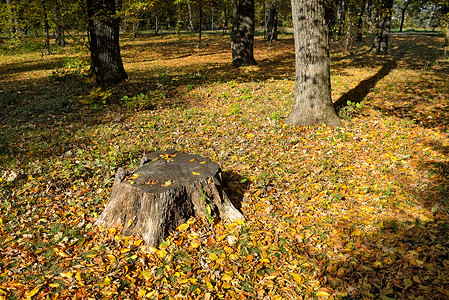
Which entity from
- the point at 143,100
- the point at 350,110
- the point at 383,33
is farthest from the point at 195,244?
the point at 383,33

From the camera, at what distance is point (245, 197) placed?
4.46 metres

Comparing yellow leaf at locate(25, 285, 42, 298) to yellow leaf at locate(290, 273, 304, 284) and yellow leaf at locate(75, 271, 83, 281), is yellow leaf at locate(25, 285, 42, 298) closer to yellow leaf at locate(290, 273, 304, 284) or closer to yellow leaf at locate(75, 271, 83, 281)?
yellow leaf at locate(75, 271, 83, 281)

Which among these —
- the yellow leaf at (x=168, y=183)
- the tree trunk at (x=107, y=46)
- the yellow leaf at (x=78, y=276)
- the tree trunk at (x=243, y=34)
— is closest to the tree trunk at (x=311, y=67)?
the yellow leaf at (x=168, y=183)

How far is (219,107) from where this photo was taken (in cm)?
813

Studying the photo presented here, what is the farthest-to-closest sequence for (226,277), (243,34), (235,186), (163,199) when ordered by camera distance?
(243,34)
(235,186)
(163,199)
(226,277)

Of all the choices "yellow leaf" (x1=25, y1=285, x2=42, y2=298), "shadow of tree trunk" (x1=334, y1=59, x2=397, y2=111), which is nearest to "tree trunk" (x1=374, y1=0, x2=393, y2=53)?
"shadow of tree trunk" (x1=334, y1=59, x2=397, y2=111)

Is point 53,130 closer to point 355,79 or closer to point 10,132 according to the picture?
point 10,132

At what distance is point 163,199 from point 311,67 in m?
4.64

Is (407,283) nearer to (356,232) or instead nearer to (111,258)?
(356,232)

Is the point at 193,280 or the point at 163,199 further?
the point at 163,199

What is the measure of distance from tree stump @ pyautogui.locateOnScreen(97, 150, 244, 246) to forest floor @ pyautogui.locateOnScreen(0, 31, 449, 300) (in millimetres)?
178

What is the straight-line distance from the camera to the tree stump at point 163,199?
→ 3521 mm

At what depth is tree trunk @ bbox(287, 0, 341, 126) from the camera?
591 centimetres

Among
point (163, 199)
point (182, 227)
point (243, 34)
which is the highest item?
point (243, 34)
